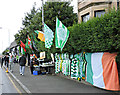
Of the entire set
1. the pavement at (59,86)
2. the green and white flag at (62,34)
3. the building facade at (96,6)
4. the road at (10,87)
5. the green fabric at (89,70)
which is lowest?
the road at (10,87)

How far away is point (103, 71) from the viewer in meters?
8.38

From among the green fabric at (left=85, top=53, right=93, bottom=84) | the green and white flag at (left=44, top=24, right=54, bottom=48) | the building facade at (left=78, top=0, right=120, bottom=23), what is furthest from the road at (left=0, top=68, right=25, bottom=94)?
the building facade at (left=78, top=0, right=120, bottom=23)

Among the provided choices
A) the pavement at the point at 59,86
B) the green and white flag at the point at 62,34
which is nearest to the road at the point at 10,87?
the pavement at the point at 59,86

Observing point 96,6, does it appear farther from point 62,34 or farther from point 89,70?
point 89,70

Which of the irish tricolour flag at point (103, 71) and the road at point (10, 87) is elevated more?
the irish tricolour flag at point (103, 71)

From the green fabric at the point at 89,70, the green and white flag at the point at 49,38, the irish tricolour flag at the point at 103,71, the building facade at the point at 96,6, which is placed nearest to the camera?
the irish tricolour flag at the point at 103,71

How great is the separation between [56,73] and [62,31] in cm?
550

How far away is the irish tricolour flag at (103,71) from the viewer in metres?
7.63

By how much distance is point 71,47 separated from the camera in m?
11.8

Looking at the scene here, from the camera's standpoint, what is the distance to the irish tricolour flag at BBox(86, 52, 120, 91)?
300 inches

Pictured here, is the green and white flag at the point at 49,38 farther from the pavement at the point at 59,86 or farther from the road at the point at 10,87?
the road at the point at 10,87

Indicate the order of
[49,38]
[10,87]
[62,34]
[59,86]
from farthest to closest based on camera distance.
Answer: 1. [49,38]
2. [62,34]
3. [10,87]
4. [59,86]

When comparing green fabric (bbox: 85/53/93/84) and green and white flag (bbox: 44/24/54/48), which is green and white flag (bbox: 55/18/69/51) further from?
green and white flag (bbox: 44/24/54/48)

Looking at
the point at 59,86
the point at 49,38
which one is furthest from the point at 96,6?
the point at 59,86
